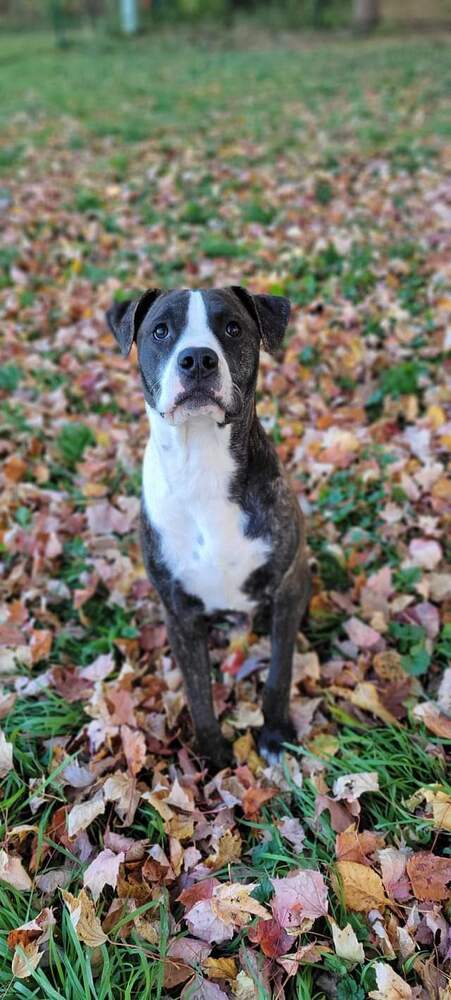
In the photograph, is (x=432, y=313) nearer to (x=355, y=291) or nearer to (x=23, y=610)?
(x=355, y=291)

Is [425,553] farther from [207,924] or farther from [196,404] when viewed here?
[207,924]

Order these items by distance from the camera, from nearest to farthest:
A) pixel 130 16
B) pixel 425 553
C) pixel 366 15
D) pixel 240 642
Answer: pixel 240 642 → pixel 425 553 → pixel 366 15 → pixel 130 16

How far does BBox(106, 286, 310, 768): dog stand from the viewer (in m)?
2.16

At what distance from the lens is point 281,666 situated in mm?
2746

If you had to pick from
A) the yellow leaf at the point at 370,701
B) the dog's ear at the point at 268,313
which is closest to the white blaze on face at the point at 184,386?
the dog's ear at the point at 268,313

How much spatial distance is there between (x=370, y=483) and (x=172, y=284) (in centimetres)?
299

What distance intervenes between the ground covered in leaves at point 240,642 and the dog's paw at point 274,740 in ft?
0.15

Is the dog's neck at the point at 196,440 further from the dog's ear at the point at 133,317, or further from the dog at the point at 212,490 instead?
the dog's ear at the point at 133,317

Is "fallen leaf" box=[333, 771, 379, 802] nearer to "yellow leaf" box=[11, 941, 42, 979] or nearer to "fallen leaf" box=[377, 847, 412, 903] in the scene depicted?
"fallen leaf" box=[377, 847, 412, 903]

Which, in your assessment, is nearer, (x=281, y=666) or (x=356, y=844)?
(x=356, y=844)

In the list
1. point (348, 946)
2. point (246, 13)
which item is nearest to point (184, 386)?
point (348, 946)

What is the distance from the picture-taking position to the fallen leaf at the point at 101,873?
223 centimetres

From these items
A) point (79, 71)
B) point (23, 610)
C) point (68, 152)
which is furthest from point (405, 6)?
point (23, 610)

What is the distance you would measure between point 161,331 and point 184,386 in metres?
0.29
